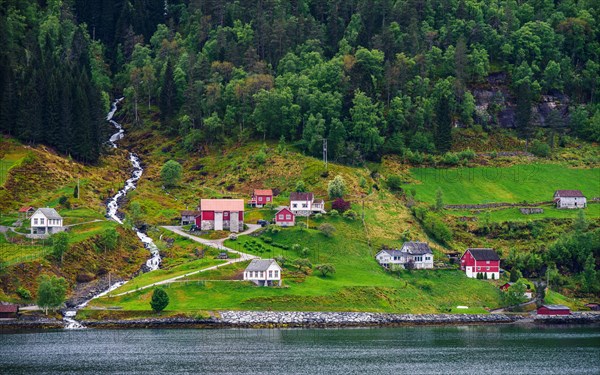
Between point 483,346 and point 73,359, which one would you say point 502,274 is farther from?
point 73,359

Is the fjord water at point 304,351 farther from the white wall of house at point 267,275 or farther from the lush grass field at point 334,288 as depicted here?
the white wall of house at point 267,275

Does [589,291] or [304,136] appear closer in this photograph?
[589,291]

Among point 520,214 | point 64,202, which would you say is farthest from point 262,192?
point 520,214

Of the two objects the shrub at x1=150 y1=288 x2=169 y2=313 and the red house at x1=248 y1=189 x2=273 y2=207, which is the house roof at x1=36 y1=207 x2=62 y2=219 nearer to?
the shrub at x1=150 y1=288 x2=169 y2=313

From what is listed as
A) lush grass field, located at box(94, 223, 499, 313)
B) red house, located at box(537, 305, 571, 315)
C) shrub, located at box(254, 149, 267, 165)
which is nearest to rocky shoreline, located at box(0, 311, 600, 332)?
red house, located at box(537, 305, 571, 315)

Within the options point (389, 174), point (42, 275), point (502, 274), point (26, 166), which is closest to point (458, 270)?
point (502, 274)

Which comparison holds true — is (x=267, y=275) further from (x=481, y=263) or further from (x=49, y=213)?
(x=49, y=213)

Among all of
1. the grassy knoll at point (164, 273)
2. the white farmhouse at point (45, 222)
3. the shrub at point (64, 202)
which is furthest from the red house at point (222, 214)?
the white farmhouse at point (45, 222)
